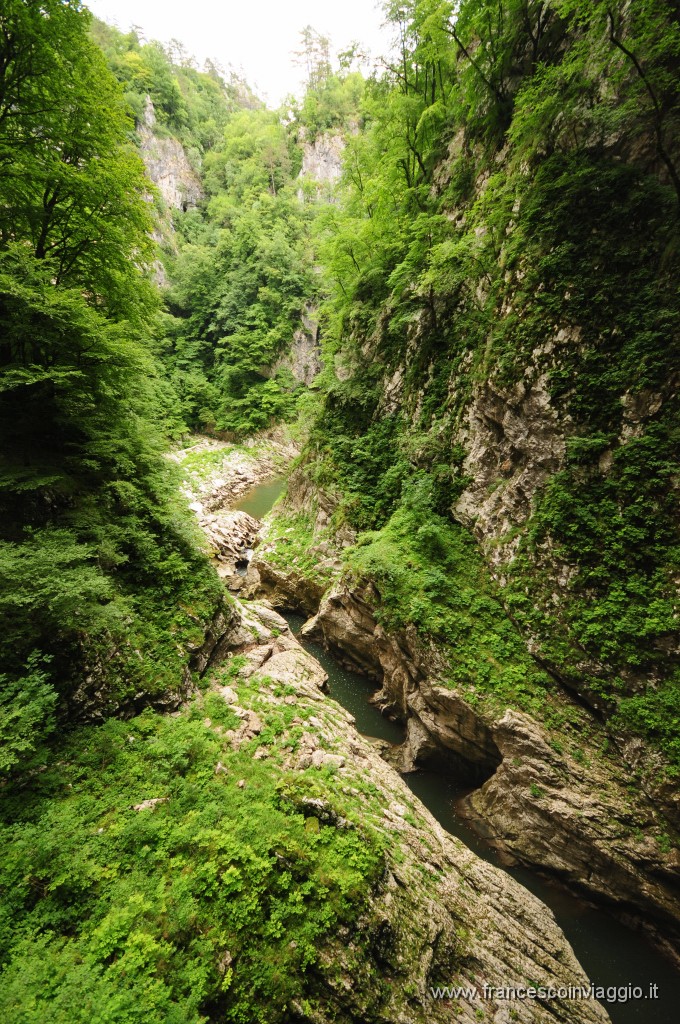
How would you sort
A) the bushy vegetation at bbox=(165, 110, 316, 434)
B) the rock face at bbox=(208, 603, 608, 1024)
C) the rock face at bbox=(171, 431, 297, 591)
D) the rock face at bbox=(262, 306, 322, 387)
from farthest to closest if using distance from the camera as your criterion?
the rock face at bbox=(262, 306, 322, 387)
the bushy vegetation at bbox=(165, 110, 316, 434)
the rock face at bbox=(171, 431, 297, 591)
the rock face at bbox=(208, 603, 608, 1024)

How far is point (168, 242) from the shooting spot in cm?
3566

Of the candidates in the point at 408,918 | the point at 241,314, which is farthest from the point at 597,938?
the point at 241,314

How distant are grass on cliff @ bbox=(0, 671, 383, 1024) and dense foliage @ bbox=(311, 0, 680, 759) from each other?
17.0 ft

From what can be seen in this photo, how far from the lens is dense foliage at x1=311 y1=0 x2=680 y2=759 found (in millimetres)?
6473

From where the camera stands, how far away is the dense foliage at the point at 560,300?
6473 millimetres

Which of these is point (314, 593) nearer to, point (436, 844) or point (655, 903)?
point (436, 844)

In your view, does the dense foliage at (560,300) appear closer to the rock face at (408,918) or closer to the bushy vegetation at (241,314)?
the rock face at (408,918)

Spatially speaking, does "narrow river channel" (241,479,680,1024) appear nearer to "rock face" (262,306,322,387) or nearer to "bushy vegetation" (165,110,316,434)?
"bushy vegetation" (165,110,316,434)

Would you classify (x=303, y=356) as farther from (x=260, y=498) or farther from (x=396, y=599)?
(x=396, y=599)

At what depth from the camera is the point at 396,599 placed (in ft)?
30.7

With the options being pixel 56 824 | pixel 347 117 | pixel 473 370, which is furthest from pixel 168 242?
pixel 56 824

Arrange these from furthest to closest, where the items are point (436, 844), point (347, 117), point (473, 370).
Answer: point (347, 117) < point (473, 370) < point (436, 844)

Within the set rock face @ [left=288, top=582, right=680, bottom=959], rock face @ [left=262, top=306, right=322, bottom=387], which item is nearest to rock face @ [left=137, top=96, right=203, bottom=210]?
rock face @ [left=262, top=306, right=322, bottom=387]

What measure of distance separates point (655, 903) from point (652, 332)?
9548 millimetres
